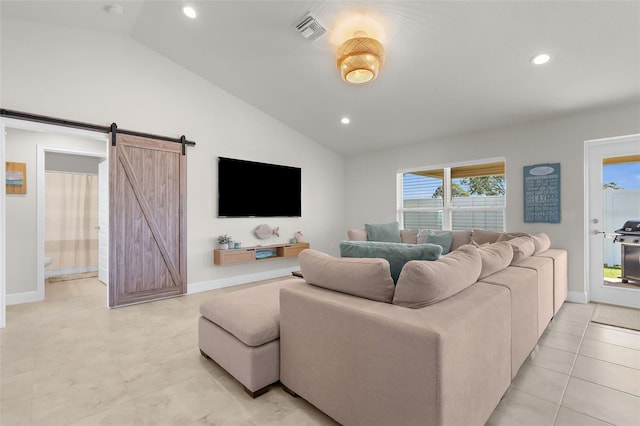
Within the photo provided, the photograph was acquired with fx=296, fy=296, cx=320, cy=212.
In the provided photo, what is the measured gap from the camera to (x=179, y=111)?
13.6ft

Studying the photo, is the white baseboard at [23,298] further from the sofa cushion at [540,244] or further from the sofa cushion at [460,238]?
the sofa cushion at [540,244]

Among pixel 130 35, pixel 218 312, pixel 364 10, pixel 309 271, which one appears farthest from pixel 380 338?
pixel 130 35

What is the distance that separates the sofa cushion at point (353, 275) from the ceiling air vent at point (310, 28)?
7.61ft

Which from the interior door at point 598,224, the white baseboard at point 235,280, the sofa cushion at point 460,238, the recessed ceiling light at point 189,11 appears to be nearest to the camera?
the recessed ceiling light at point 189,11

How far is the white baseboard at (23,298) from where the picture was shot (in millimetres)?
3703

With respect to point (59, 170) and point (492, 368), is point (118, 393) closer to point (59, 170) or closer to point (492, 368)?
point (492, 368)

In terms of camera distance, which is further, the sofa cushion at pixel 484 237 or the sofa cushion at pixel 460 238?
the sofa cushion at pixel 460 238

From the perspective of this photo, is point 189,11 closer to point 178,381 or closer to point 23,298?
point 178,381

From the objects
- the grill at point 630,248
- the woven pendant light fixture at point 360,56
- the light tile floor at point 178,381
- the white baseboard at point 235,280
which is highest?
the woven pendant light fixture at point 360,56


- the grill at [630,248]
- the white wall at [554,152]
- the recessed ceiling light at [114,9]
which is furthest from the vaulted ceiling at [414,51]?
the grill at [630,248]

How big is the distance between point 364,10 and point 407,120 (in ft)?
6.85

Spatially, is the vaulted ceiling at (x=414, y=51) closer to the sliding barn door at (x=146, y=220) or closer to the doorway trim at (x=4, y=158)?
the doorway trim at (x=4, y=158)

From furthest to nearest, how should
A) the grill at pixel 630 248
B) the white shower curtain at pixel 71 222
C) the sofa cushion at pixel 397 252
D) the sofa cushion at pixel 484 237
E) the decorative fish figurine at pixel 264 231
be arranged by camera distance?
1. the white shower curtain at pixel 71 222
2. the decorative fish figurine at pixel 264 231
3. the sofa cushion at pixel 484 237
4. the grill at pixel 630 248
5. the sofa cushion at pixel 397 252

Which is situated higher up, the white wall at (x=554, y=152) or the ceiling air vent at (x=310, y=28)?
the ceiling air vent at (x=310, y=28)
